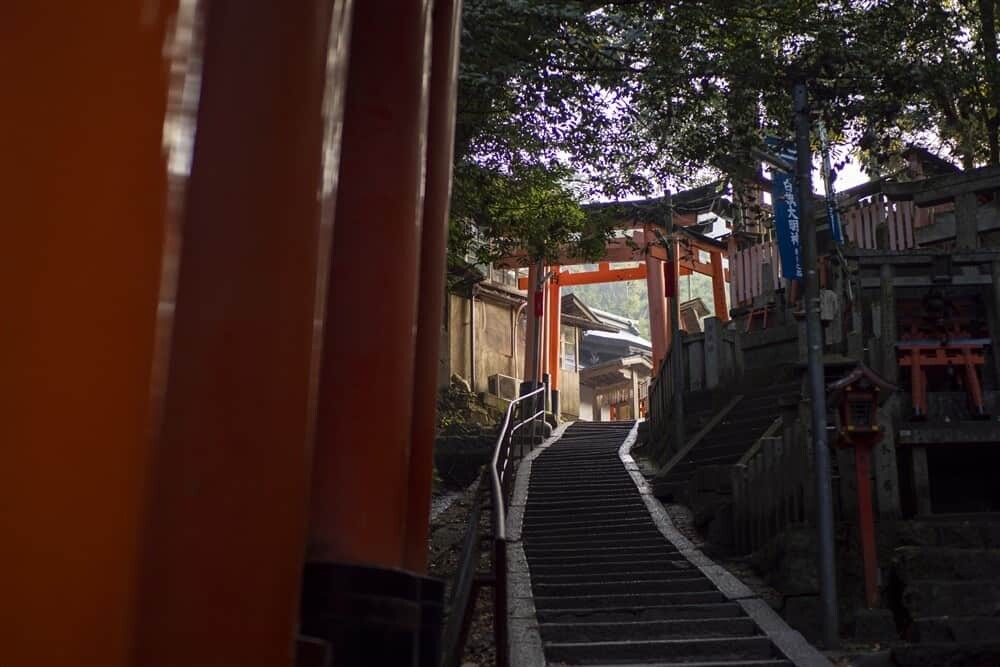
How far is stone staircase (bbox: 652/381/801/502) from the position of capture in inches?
558

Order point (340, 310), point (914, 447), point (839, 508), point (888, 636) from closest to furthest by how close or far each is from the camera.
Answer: point (340, 310)
point (888, 636)
point (839, 508)
point (914, 447)

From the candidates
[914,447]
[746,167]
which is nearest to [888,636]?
[914,447]

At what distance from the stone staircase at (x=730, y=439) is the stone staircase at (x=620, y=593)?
21.5 inches

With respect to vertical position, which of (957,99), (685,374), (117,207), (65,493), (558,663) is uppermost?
(957,99)

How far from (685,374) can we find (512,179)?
8.22 meters

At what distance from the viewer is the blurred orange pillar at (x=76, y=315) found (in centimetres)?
82

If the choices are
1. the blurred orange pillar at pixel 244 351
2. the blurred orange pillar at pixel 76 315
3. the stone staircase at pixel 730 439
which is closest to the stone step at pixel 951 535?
the stone staircase at pixel 730 439

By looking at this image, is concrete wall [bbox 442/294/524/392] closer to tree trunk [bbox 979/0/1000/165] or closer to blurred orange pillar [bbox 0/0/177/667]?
tree trunk [bbox 979/0/1000/165]

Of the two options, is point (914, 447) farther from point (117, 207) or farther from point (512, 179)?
point (117, 207)

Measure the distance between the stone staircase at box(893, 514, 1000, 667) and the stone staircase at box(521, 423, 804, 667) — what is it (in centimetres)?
115

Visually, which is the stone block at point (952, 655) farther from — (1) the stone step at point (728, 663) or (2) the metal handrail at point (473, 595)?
(2) the metal handrail at point (473, 595)

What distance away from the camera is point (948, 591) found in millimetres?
8023

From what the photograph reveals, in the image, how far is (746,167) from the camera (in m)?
9.95

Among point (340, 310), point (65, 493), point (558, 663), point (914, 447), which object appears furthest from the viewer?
point (914, 447)
